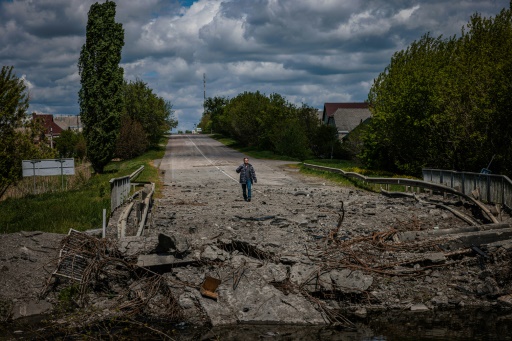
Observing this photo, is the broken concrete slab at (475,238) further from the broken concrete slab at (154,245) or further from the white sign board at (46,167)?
the white sign board at (46,167)

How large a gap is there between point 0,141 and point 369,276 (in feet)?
81.7

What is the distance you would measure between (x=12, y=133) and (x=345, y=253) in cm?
2478

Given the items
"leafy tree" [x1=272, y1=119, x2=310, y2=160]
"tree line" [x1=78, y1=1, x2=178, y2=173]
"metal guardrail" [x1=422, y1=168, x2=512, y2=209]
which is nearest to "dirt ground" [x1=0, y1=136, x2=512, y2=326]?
"metal guardrail" [x1=422, y1=168, x2=512, y2=209]

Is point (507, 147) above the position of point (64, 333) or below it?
above

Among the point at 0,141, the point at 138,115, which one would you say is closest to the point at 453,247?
the point at 0,141

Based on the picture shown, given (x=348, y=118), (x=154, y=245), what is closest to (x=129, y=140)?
(x=348, y=118)

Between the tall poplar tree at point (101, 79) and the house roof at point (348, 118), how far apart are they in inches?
2223

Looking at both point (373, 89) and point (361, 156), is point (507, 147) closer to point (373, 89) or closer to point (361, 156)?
point (361, 156)

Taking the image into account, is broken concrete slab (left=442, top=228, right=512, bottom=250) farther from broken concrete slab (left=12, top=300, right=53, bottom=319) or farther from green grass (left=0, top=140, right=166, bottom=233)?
green grass (left=0, top=140, right=166, bottom=233)

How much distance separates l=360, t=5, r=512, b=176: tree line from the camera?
2820cm

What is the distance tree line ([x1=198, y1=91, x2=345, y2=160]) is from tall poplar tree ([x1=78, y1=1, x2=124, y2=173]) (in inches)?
864

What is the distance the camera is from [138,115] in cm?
6688

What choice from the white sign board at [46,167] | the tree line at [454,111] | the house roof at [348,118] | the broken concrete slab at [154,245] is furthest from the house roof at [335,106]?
the broken concrete slab at [154,245]

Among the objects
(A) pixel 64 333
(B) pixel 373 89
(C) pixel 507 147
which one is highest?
(B) pixel 373 89
